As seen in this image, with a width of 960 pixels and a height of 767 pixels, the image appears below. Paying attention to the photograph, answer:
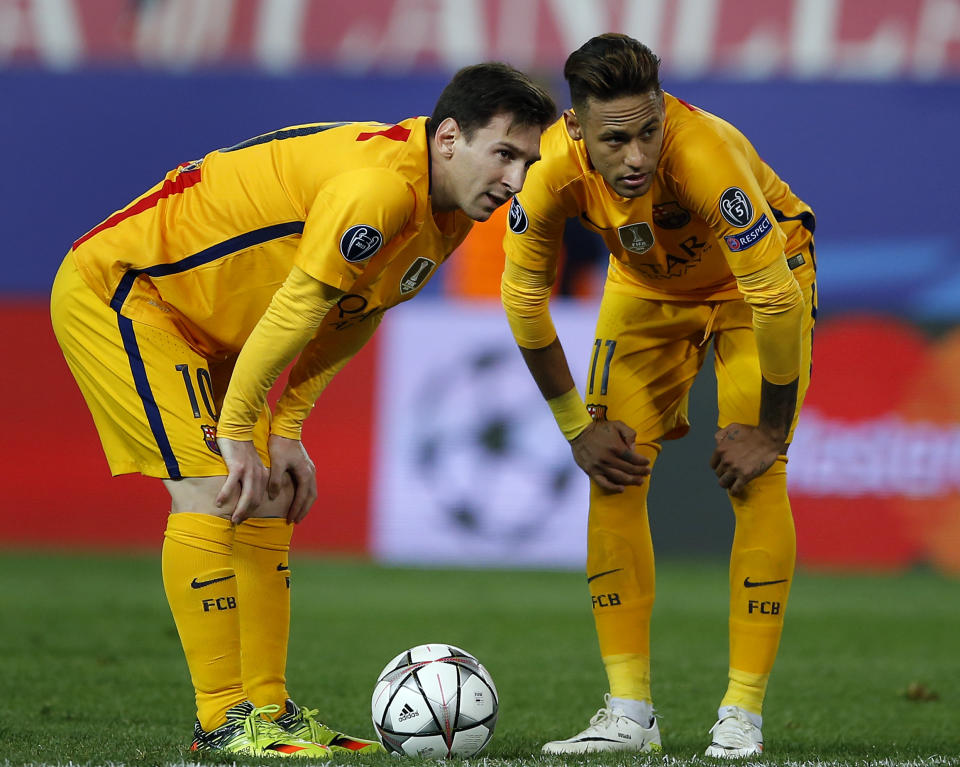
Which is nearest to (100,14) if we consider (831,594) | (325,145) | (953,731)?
(831,594)

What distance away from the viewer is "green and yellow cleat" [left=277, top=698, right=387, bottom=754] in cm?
364

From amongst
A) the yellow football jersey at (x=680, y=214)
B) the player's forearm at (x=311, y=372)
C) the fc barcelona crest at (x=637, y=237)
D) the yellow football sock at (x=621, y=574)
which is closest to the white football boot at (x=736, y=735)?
the yellow football sock at (x=621, y=574)

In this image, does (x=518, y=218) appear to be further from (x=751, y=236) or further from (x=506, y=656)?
(x=506, y=656)

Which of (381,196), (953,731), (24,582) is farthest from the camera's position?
(24,582)

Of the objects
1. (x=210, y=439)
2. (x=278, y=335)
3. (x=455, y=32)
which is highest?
(x=455, y=32)

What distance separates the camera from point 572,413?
13.4ft

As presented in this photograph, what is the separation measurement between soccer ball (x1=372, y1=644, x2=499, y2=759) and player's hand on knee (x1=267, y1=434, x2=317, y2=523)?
Answer: 0.58 meters

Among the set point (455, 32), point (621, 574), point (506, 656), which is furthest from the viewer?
point (455, 32)

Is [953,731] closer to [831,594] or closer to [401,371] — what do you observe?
[831,594]

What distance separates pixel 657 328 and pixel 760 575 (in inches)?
32.8

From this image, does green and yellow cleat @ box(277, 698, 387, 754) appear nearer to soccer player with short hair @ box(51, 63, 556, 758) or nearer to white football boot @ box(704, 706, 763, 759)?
soccer player with short hair @ box(51, 63, 556, 758)

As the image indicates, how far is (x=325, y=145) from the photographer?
3502 millimetres

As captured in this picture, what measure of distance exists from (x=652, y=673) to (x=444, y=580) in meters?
3.05

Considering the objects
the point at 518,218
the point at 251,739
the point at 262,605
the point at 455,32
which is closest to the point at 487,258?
the point at 455,32
